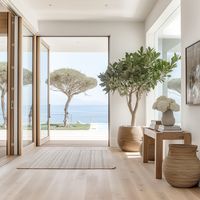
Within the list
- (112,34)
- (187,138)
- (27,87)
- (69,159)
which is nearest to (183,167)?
(187,138)

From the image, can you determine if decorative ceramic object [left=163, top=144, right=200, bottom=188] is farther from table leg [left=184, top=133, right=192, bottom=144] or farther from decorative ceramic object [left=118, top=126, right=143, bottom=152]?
decorative ceramic object [left=118, top=126, right=143, bottom=152]

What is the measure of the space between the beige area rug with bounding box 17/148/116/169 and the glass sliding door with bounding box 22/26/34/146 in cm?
48

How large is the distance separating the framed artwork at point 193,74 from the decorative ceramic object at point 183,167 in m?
0.58

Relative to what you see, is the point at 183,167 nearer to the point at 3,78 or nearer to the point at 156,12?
the point at 3,78

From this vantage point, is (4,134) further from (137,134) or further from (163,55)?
(163,55)

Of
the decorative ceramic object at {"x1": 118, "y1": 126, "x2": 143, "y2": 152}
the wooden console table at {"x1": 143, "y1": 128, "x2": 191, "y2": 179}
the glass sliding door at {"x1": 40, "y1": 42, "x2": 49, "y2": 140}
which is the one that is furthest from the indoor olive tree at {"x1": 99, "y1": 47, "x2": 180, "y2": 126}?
the wooden console table at {"x1": 143, "y1": 128, "x2": 191, "y2": 179}

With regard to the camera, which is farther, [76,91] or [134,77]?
[76,91]

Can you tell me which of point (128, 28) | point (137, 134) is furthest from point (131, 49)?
point (137, 134)

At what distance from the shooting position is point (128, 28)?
8.09 metres

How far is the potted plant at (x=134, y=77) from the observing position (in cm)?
682

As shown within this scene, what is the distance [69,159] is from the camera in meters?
5.98

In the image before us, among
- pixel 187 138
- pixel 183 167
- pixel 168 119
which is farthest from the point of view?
pixel 168 119

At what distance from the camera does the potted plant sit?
22.4 feet

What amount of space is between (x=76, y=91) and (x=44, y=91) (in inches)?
282
